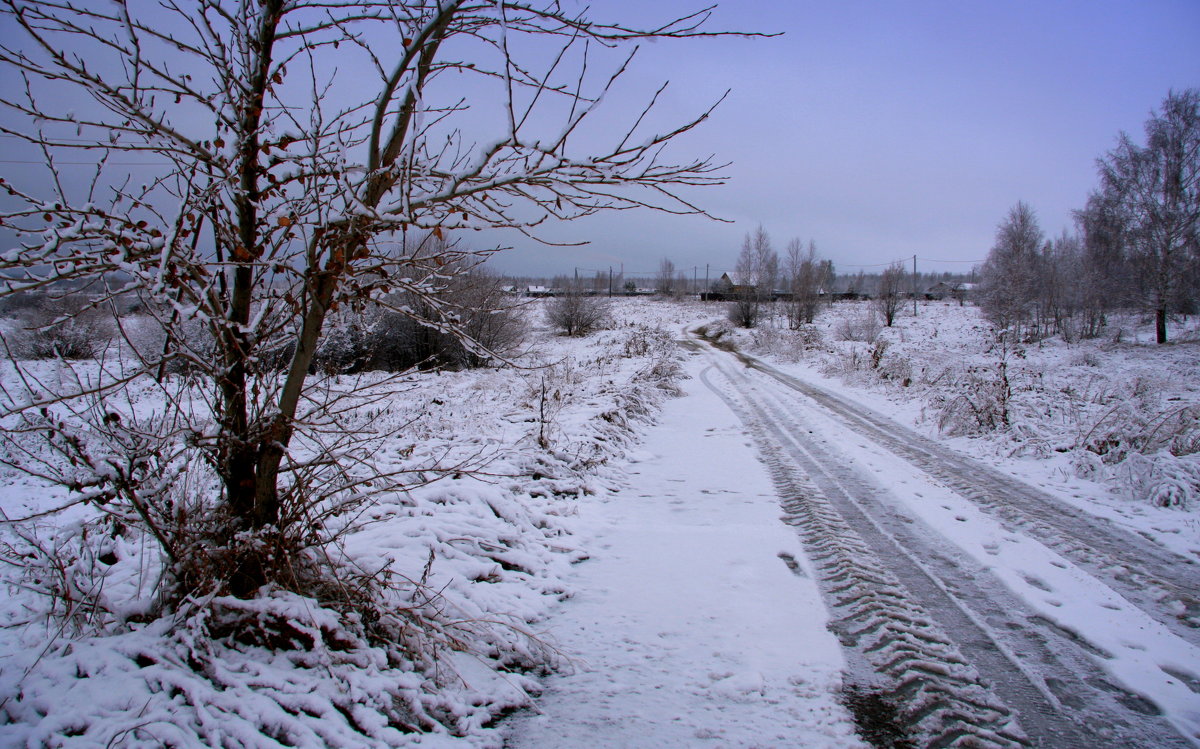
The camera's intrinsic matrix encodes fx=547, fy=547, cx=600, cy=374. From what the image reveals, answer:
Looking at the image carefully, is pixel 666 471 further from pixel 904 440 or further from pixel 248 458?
pixel 248 458

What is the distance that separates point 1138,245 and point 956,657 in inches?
1368

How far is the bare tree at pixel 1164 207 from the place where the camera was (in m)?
25.1

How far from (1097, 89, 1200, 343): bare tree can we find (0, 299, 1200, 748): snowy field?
25.8 metres

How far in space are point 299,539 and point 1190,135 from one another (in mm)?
38317

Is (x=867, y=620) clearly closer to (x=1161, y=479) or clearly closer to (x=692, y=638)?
(x=692, y=638)

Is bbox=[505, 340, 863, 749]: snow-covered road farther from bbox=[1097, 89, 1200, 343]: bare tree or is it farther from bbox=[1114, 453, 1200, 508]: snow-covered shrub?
bbox=[1097, 89, 1200, 343]: bare tree

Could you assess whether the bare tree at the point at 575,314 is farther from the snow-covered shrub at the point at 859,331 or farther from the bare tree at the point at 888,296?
the bare tree at the point at 888,296

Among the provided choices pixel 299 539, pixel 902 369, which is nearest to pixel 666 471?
pixel 299 539

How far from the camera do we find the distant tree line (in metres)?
25.1

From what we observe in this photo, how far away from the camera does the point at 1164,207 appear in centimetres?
2586

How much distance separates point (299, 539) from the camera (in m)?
2.73

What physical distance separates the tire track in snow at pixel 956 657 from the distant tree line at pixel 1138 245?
31860 millimetres

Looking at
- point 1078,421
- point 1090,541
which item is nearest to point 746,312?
point 1078,421

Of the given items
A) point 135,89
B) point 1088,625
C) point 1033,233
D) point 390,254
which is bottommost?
point 1088,625
